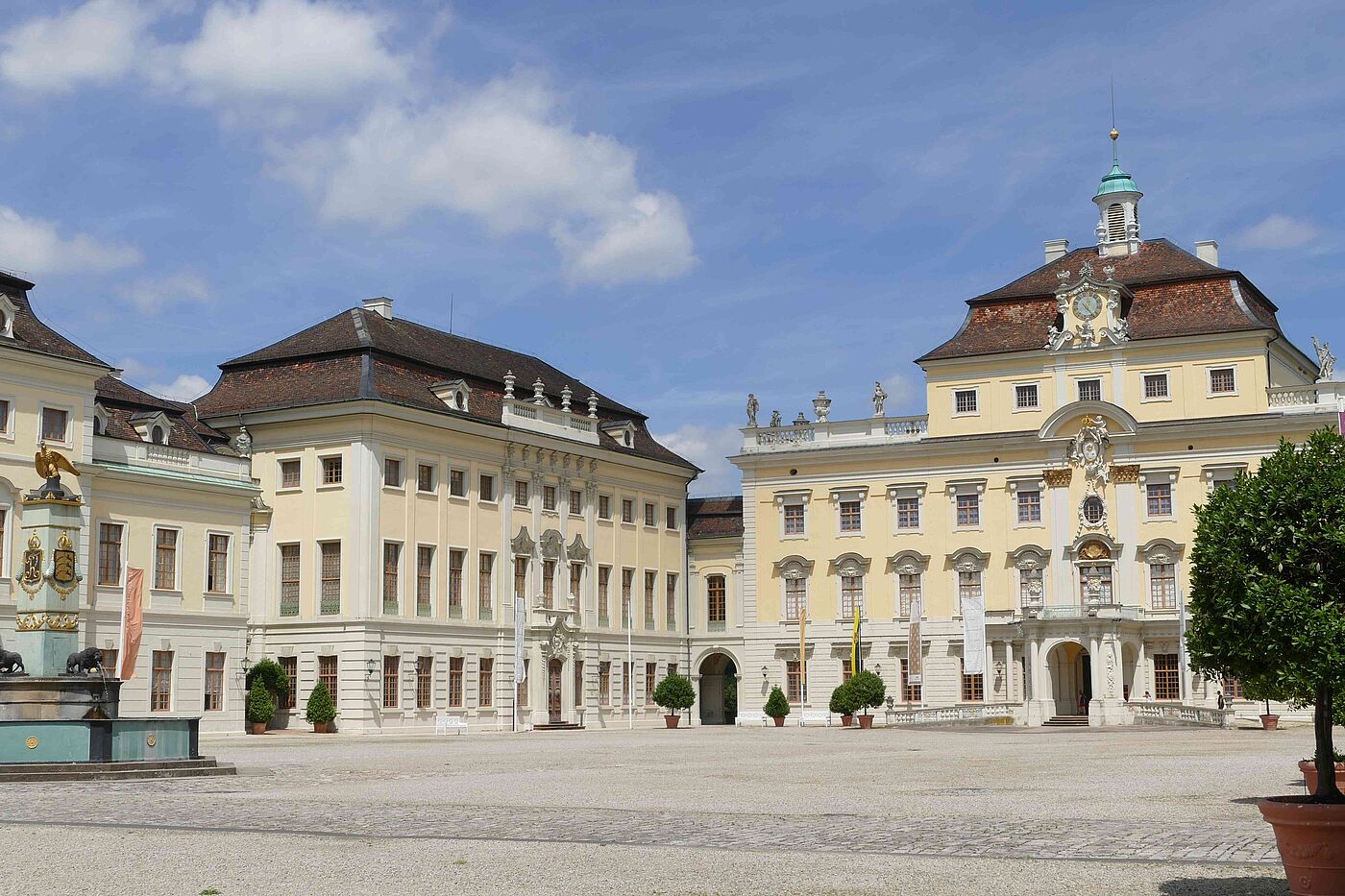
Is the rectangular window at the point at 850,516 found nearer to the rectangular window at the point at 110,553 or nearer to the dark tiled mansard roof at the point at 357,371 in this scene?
the dark tiled mansard roof at the point at 357,371

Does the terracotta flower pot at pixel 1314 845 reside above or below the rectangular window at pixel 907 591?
below

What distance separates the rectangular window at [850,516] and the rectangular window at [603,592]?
871 centimetres

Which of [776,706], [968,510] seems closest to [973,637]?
[776,706]

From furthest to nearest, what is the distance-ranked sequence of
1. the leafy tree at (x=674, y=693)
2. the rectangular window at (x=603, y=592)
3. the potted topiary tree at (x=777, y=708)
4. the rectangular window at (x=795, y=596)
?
1. the rectangular window at (x=795, y=596)
2. the rectangular window at (x=603, y=592)
3. the potted topiary tree at (x=777, y=708)
4. the leafy tree at (x=674, y=693)

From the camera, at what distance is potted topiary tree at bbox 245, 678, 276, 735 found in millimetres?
48219

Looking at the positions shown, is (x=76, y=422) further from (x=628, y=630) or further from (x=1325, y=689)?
(x=1325, y=689)

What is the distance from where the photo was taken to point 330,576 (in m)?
50.9

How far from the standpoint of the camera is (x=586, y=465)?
5962 centimetres

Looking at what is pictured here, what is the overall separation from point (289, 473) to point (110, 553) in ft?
27.1

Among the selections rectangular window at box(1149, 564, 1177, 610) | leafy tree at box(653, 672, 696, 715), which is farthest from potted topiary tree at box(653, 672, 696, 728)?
rectangular window at box(1149, 564, 1177, 610)

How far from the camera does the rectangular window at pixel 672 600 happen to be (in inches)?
2554

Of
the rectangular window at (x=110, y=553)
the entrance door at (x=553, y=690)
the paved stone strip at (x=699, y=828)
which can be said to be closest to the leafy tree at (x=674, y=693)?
the entrance door at (x=553, y=690)

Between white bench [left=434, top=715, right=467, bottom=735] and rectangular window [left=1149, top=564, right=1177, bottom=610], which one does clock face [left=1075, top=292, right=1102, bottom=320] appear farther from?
white bench [left=434, top=715, right=467, bottom=735]

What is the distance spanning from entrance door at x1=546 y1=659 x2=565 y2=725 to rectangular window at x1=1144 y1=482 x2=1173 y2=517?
2052 cm
